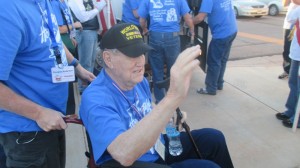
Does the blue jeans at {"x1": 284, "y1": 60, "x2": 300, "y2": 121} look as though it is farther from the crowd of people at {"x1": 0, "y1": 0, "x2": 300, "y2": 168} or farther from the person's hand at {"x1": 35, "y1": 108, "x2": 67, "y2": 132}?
the person's hand at {"x1": 35, "y1": 108, "x2": 67, "y2": 132}

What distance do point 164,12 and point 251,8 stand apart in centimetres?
1081

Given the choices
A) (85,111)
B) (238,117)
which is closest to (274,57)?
(238,117)

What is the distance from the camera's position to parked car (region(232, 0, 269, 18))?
45.3 feet

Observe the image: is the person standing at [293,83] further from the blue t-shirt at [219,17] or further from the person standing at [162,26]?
the person standing at [162,26]

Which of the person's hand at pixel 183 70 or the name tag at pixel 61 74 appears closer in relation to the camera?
the person's hand at pixel 183 70

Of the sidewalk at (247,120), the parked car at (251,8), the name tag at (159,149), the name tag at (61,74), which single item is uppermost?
the name tag at (61,74)

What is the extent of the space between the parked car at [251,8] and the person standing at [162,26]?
10.3m

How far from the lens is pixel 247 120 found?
4.05 m

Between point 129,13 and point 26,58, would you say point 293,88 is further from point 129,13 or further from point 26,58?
point 26,58

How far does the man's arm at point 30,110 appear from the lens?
60.1 inches

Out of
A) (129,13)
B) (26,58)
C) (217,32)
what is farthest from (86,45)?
(26,58)

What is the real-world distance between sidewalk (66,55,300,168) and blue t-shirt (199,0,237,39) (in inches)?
38.5

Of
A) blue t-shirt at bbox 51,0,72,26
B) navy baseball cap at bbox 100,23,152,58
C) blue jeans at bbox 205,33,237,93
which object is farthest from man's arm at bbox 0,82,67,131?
blue jeans at bbox 205,33,237,93

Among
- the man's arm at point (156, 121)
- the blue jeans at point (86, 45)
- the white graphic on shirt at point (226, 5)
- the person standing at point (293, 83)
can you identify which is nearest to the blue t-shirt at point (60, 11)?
the blue jeans at point (86, 45)
